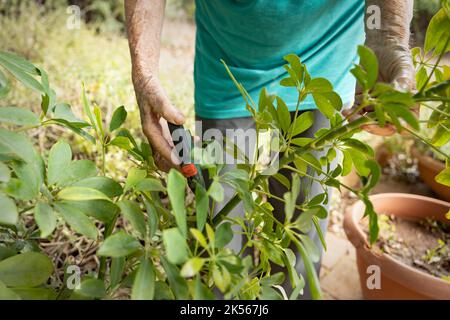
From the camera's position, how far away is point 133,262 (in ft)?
2.09

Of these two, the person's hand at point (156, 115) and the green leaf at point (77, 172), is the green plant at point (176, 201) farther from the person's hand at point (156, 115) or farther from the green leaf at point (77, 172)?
the person's hand at point (156, 115)

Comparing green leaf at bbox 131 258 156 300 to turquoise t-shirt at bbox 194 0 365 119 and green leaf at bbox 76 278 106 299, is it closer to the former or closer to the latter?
green leaf at bbox 76 278 106 299

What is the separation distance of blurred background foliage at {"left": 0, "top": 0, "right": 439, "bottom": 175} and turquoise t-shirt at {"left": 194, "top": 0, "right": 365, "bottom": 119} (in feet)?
2.60

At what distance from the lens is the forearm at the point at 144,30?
0.97 metres

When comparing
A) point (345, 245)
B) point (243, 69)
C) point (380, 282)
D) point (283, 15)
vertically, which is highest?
point (283, 15)

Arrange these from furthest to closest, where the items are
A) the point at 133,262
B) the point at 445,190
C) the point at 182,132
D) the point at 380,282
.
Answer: the point at 445,190, the point at 380,282, the point at 182,132, the point at 133,262

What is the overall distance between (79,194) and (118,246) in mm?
85

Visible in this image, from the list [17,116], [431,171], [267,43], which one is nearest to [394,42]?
[267,43]

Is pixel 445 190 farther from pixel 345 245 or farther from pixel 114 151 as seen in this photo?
pixel 114 151

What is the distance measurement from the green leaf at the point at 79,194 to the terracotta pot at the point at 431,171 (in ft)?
7.08

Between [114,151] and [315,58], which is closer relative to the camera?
[315,58]

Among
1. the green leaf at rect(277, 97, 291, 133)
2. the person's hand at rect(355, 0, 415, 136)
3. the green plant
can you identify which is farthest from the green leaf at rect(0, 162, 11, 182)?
the person's hand at rect(355, 0, 415, 136)
